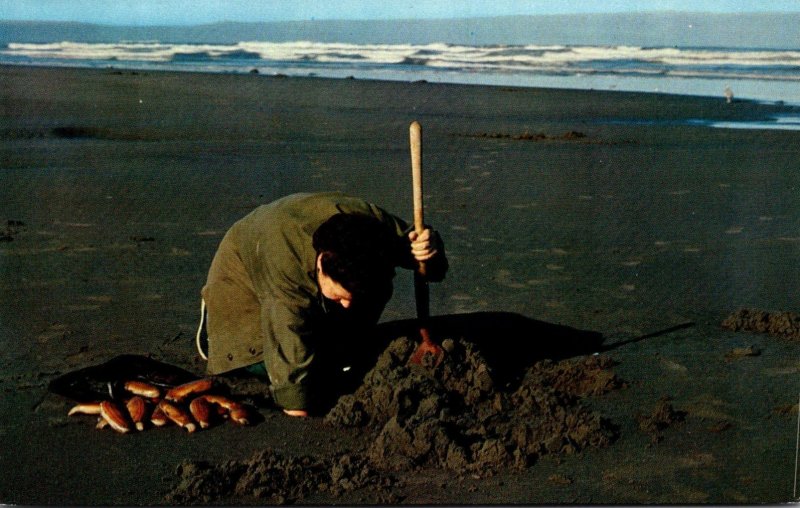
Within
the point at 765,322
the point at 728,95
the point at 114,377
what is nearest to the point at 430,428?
Answer: the point at 114,377

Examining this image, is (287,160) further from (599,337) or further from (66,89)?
(66,89)

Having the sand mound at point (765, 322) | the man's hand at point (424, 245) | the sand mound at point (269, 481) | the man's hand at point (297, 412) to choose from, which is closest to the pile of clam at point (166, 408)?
the man's hand at point (297, 412)

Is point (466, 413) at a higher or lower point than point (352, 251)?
lower

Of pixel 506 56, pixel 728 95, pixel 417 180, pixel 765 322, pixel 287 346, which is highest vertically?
pixel 417 180

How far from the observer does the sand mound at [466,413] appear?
399 cm

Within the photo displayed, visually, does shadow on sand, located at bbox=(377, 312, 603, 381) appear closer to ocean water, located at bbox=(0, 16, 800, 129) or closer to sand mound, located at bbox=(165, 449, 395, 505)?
sand mound, located at bbox=(165, 449, 395, 505)

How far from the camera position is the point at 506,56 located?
103ft

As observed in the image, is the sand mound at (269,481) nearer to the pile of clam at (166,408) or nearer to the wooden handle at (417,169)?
the pile of clam at (166,408)

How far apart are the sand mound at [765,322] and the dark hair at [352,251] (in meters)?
2.61

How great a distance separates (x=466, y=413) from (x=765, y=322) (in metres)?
2.15

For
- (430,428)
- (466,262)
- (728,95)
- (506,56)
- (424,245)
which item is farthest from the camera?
(506,56)

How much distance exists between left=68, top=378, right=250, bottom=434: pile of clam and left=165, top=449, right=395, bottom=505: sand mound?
17.8 inches

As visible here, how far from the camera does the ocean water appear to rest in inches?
906

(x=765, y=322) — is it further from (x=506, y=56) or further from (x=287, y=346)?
(x=506, y=56)
